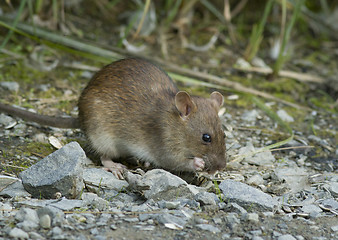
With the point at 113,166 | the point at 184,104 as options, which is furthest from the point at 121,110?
the point at 184,104

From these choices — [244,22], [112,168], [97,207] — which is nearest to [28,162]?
[112,168]

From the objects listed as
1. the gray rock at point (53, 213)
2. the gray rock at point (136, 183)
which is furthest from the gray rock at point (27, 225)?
the gray rock at point (136, 183)

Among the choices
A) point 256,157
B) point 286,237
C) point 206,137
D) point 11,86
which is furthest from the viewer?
point 11,86

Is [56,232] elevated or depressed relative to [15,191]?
elevated

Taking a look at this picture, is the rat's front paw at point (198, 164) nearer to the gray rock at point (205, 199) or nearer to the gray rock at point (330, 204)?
the gray rock at point (205, 199)

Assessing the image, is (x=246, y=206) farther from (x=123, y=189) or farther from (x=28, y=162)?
(x=28, y=162)

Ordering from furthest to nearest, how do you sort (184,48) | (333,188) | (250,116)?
(184,48) → (250,116) → (333,188)

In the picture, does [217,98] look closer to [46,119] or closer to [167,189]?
[167,189]
